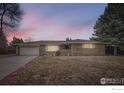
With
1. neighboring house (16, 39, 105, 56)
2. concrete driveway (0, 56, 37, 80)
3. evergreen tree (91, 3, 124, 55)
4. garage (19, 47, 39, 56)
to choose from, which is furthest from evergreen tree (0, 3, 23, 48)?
evergreen tree (91, 3, 124, 55)

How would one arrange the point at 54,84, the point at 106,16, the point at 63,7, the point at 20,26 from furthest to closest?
1. the point at 106,16
2. the point at 20,26
3. the point at 63,7
4. the point at 54,84

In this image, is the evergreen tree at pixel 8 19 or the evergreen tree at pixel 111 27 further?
the evergreen tree at pixel 111 27

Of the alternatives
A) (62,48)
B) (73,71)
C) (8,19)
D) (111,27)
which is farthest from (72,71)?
(111,27)

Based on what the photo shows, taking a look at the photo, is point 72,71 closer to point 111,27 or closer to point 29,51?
point 111,27

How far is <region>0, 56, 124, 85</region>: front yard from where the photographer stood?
7366 millimetres

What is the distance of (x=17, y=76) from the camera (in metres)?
7.48

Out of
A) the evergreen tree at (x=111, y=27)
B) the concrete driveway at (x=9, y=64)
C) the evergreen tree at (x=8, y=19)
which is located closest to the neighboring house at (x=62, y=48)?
the evergreen tree at (x=111, y=27)

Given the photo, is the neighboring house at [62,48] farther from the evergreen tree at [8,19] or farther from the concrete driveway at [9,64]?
the evergreen tree at [8,19]

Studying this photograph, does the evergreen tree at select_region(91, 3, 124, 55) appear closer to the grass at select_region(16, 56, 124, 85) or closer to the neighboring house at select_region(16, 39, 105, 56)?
the neighboring house at select_region(16, 39, 105, 56)

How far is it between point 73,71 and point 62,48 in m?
2.68

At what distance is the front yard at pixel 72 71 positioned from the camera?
7.37 metres
